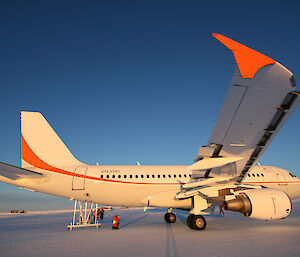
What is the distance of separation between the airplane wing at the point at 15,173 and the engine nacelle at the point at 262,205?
967 centimetres

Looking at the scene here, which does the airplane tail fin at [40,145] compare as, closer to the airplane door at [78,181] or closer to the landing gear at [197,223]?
the airplane door at [78,181]

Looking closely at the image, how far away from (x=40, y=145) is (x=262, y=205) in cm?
1192

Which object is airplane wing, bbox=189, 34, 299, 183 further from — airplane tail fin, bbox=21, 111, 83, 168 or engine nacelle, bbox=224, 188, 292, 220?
airplane tail fin, bbox=21, 111, 83, 168

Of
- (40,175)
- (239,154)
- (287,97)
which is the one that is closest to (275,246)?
(239,154)

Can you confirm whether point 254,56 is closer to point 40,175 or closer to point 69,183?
point 69,183

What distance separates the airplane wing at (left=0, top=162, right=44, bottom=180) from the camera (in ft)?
30.7

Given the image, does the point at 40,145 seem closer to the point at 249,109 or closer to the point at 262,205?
the point at 249,109

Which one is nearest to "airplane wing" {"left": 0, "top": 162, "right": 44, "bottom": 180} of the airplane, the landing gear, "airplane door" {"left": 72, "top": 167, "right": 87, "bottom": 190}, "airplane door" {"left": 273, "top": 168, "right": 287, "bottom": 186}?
the airplane

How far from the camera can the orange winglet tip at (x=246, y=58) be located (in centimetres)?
339

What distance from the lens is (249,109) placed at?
4.95 meters

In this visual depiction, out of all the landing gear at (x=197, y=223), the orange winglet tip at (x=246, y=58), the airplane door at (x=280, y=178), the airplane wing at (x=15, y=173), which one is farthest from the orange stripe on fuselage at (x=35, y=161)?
the airplane door at (x=280, y=178)

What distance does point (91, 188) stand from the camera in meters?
10.9

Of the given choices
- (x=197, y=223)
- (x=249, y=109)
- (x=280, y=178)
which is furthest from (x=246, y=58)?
(x=280, y=178)

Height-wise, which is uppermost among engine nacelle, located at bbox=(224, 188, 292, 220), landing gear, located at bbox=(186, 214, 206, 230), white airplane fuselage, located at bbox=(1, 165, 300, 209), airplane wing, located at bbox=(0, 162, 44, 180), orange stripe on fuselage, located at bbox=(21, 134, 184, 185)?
orange stripe on fuselage, located at bbox=(21, 134, 184, 185)
